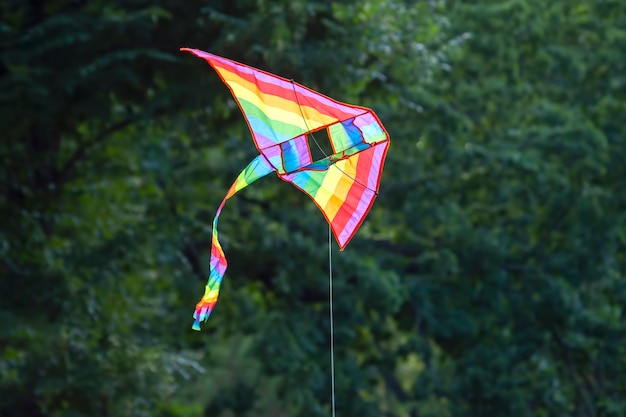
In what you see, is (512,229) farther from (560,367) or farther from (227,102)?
(227,102)

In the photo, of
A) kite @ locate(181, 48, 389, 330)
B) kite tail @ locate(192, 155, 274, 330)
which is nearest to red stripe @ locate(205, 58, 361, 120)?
kite @ locate(181, 48, 389, 330)

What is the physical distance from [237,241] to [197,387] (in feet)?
15.7

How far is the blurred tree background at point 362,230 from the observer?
433 inches

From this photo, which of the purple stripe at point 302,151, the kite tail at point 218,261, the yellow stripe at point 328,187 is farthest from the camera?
the yellow stripe at point 328,187

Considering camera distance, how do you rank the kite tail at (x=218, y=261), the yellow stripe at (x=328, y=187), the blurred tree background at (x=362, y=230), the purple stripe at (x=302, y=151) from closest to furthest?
the kite tail at (x=218, y=261)
the purple stripe at (x=302, y=151)
the yellow stripe at (x=328, y=187)
the blurred tree background at (x=362, y=230)

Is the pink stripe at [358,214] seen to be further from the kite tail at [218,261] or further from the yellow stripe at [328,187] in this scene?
the kite tail at [218,261]

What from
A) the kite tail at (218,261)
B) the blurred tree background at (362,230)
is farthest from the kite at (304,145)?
the blurred tree background at (362,230)

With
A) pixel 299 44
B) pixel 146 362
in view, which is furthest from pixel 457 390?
pixel 299 44

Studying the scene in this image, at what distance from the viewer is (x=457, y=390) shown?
13.9 m

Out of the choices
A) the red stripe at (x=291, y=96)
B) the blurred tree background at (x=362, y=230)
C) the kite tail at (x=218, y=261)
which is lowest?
the blurred tree background at (x=362, y=230)

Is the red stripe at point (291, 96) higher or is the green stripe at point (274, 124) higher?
the red stripe at point (291, 96)

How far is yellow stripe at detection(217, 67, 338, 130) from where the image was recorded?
441 cm

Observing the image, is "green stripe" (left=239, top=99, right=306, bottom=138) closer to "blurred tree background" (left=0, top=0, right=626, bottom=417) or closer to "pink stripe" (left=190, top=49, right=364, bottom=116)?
"pink stripe" (left=190, top=49, right=364, bottom=116)

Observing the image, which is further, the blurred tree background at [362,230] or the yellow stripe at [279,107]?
the blurred tree background at [362,230]
